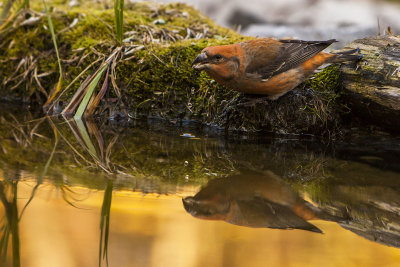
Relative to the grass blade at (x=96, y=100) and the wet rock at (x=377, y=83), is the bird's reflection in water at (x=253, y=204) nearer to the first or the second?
the wet rock at (x=377, y=83)

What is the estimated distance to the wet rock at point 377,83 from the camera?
4.18m

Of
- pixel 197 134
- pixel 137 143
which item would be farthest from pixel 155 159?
pixel 197 134

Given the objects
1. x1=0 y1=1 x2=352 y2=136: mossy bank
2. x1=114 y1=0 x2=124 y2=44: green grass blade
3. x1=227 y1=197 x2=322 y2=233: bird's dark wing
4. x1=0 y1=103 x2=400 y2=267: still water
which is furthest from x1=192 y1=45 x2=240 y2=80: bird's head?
x1=227 y1=197 x2=322 y2=233: bird's dark wing

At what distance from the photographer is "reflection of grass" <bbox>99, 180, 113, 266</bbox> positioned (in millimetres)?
2217

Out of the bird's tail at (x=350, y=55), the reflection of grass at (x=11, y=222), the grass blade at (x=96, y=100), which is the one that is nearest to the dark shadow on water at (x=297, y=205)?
the reflection of grass at (x=11, y=222)

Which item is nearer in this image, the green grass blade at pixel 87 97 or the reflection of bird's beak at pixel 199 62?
the reflection of bird's beak at pixel 199 62

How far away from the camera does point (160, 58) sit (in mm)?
5246

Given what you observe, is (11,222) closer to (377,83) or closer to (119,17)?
(119,17)

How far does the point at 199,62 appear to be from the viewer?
4.11 metres

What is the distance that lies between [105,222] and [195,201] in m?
0.62

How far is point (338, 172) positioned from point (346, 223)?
39.1 inches

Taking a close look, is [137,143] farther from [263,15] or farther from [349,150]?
[263,15]

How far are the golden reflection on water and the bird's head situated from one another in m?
1.79

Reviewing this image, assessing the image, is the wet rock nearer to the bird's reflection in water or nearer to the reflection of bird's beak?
the reflection of bird's beak
